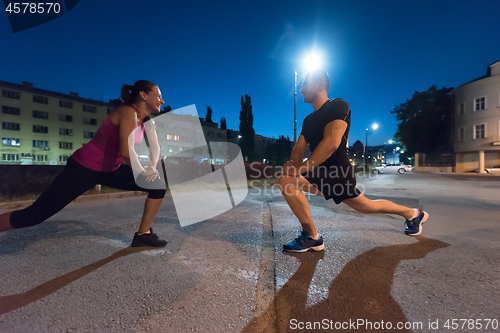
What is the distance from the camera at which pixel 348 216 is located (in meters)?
4.79

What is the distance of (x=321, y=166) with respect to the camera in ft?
8.68

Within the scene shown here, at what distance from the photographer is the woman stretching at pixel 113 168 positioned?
2355 mm

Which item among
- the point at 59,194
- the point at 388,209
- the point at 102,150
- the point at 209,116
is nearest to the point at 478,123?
the point at 388,209

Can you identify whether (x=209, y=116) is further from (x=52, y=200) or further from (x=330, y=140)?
(x=330, y=140)

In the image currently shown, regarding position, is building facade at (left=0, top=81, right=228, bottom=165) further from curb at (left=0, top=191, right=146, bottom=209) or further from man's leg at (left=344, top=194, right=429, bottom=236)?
man's leg at (left=344, top=194, right=429, bottom=236)

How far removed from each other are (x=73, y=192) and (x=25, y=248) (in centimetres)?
129

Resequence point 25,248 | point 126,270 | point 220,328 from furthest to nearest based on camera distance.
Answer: point 25,248 < point 126,270 < point 220,328

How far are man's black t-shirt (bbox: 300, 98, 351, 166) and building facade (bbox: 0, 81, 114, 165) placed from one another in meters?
44.8

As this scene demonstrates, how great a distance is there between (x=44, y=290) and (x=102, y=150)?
1281mm

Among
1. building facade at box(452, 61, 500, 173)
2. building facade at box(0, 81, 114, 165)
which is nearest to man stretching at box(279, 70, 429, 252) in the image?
building facade at box(452, 61, 500, 173)

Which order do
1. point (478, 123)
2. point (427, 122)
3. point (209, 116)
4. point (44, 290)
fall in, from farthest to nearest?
point (209, 116), point (427, 122), point (478, 123), point (44, 290)

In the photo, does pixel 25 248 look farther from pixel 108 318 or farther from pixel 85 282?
pixel 108 318

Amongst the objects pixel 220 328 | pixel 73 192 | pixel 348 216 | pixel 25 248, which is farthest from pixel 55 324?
pixel 348 216

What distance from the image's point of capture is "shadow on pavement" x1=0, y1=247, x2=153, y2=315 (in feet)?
5.74
